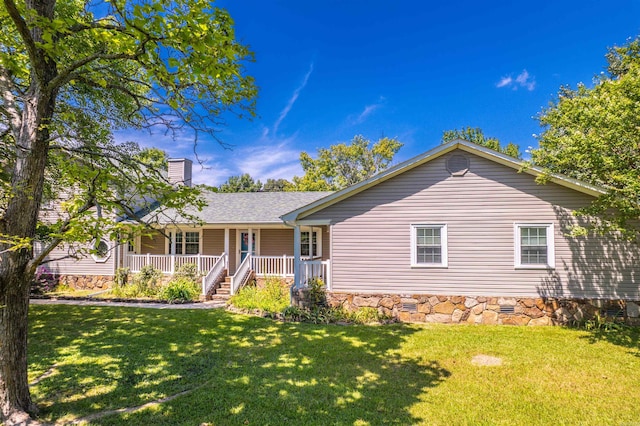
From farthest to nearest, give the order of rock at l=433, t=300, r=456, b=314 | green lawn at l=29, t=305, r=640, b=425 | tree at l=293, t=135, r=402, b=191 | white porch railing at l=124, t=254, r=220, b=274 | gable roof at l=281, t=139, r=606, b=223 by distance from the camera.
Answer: tree at l=293, t=135, r=402, b=191
white porch railing at l=124, t=254, r=220, b=274
rock at l=433, t=300, r=456, b=314
gable roof at l=281, t=139, r=606, b=223
green lawn at l=29, t=305, r=640, b=425

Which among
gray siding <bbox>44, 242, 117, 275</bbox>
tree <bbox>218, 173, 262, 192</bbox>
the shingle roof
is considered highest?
tree <bbox>218, 173, 262, 192</bbox>

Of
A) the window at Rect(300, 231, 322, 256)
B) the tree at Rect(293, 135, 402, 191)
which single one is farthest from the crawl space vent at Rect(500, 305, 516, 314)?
the tree at Rect(293, 135, 402, 191)

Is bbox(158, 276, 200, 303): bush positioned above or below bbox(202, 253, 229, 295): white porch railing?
below

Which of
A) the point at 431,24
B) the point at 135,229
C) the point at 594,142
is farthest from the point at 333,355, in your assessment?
the point at 431,24

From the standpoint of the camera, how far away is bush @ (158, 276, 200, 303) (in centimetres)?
1243

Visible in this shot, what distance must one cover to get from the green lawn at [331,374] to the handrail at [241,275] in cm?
409

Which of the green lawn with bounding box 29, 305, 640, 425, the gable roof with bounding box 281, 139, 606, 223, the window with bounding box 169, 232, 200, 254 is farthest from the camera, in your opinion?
the window with bounding box 169, 232, 200, 254

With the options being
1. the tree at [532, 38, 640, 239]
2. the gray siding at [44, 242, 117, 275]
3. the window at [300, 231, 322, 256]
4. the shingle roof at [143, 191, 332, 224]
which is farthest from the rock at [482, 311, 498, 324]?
the gray siding at [44, 242, 117, 275]

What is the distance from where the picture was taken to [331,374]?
577 cm

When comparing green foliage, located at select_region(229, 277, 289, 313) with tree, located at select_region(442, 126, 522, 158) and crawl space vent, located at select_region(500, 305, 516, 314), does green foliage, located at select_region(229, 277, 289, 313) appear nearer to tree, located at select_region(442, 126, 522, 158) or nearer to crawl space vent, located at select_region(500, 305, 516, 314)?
crawl space vent, located at select_region(500, 305, 516, 314)

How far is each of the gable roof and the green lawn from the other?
3.61 meters

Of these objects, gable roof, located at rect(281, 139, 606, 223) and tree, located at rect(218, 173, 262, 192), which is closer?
gable roof, located at rect(281, 139, 606, 223)

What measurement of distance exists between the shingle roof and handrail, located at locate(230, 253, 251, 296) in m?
1.86

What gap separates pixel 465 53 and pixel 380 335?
1527cm
